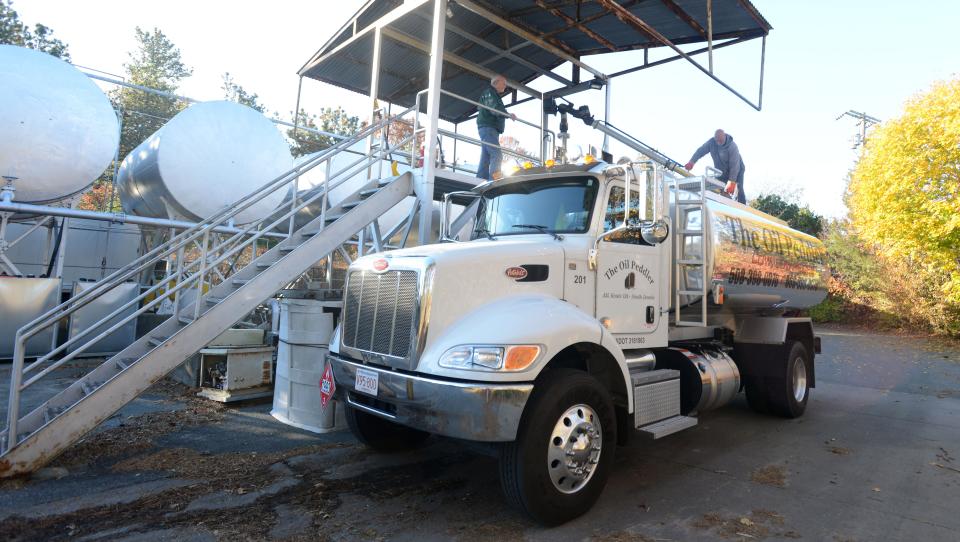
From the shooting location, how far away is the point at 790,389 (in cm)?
698

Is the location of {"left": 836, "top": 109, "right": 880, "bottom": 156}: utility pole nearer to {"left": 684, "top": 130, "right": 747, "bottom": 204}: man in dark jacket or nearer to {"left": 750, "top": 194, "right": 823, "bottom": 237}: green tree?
{"left": 750, "top": 194, "right": 823, "bottom": 237}: green tree

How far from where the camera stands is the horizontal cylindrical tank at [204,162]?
29.9 feet

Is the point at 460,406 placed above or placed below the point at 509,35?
below

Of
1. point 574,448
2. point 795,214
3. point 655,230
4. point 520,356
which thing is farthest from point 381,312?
point 795,214

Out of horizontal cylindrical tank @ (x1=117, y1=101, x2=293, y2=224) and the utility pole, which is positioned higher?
the utility pole

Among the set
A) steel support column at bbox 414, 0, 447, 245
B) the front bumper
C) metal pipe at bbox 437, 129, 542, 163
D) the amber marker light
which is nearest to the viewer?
the front bumper

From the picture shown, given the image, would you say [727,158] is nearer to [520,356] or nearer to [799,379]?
[799,379]

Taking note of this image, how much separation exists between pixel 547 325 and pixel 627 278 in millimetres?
1414

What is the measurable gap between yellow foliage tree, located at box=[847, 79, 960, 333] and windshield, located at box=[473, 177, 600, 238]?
46.8 ft

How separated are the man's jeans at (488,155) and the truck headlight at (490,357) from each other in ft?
14.8

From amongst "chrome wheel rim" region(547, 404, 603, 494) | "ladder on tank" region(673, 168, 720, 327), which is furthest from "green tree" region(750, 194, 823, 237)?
"chrome wheel rim" region(547, 404, 603, 494)

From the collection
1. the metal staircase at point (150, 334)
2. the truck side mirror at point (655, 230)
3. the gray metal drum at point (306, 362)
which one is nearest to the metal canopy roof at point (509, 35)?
the metal staircase at point (150, 334)

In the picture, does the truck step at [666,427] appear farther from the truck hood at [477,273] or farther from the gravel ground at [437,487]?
the truck hood at [477,273]

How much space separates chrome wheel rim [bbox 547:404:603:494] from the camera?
3639 mm
